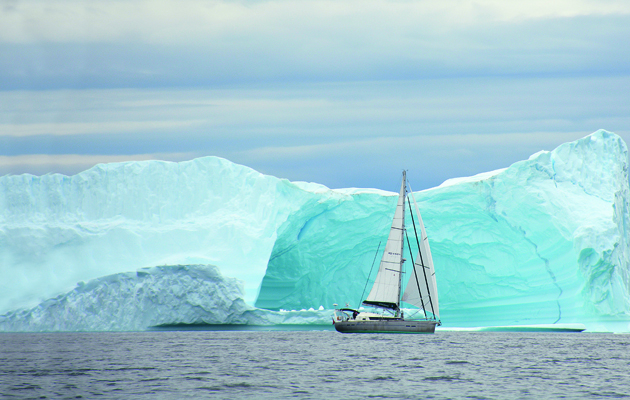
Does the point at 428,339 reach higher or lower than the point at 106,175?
lower

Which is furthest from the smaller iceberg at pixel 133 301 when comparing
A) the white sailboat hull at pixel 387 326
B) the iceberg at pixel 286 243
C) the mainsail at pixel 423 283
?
the mainsail at pixel 423 283

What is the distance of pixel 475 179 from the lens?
29.1 meters

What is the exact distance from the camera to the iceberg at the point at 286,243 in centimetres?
2698

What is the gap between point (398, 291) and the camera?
2773 centimetres

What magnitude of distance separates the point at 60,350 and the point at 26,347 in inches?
69.0

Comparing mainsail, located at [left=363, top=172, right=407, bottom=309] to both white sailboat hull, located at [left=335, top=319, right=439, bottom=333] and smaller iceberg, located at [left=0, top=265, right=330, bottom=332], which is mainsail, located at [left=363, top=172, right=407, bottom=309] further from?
smaller iceberg, located at [left=0, top=265, right=330, bottom=332]

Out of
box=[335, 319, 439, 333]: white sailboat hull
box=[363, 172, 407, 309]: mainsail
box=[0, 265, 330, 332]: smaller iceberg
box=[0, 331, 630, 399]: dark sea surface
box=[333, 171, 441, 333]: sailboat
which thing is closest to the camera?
box=[0, 331, 630, 399]: dark sea surface

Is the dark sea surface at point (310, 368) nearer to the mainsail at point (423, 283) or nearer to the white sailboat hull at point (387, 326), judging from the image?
the white sailboat hull at point (387, 326)

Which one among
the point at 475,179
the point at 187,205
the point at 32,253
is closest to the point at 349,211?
the point at 475,179

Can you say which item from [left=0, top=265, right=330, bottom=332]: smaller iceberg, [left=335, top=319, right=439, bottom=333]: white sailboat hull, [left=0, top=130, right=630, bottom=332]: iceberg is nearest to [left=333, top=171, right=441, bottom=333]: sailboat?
[left=335, top=319, right=439, bottom=333]: white sailboat hull

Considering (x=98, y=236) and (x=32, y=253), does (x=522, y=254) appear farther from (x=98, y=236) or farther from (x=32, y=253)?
(x=32, y=253)

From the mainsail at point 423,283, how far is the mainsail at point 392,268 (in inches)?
22.0

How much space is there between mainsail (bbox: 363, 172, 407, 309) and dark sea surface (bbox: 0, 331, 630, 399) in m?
2.34

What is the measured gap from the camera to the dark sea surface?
13.6 meters
